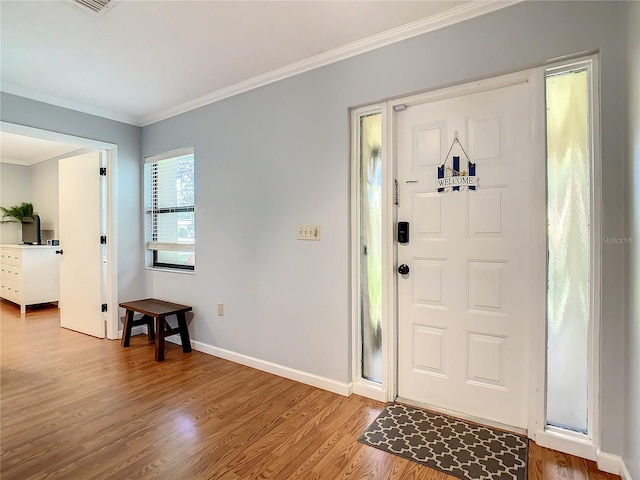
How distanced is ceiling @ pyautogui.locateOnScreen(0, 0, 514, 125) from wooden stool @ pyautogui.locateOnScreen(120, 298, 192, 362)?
6.62ft

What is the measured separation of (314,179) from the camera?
2.49 metres

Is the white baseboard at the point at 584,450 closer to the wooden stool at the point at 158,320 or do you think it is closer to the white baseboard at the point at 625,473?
the white baseboard at the point at 625,473

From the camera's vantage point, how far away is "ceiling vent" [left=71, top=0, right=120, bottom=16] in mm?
1854

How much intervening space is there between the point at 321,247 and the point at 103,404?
1818mm

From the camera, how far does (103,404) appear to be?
2.24 metres

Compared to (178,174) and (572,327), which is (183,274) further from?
(572,327)

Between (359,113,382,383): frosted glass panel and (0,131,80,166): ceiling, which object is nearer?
(359,113,382,383): frosted glass panel

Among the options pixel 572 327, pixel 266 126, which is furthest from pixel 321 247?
pixel 572 327

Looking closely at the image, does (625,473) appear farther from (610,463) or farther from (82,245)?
(82,245)

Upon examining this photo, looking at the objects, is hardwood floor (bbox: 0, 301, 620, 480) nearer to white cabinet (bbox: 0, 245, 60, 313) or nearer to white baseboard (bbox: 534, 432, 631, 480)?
white baseboard (bbox: 534, 432, 631, 480)

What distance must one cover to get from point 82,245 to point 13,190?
3.68 metres

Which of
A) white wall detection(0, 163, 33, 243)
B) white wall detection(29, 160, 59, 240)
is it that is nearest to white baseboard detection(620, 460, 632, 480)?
white wall detection(29, 160, 59, 240)

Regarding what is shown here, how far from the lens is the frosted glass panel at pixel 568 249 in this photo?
1706 mm

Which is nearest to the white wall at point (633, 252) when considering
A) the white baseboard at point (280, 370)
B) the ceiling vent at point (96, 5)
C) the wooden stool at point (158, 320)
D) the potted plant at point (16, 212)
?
the white baseboard at point (280, 370)
